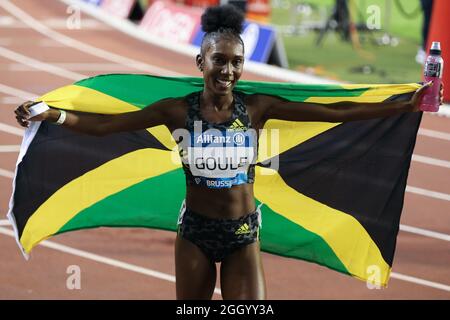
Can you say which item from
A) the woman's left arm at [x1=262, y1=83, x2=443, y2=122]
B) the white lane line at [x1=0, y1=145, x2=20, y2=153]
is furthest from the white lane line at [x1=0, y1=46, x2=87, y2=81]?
the woman's left arm at [x1=262, y1=83, x2=443, y2=122]

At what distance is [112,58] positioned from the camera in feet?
55.2

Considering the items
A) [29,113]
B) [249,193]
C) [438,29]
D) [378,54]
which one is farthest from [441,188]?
[378,54]

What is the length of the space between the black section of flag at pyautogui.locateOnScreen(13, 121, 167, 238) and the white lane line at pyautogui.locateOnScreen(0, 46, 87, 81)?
8.30 meters

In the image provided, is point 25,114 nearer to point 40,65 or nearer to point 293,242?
point 293,242

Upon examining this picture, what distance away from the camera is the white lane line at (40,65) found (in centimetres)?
1536

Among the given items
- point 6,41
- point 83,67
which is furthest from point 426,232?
point 6,41

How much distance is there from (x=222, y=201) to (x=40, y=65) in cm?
1093

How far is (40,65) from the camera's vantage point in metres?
16.0

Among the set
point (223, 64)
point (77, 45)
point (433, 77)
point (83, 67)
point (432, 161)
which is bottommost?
point (432, 161)

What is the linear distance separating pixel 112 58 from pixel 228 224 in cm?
1155

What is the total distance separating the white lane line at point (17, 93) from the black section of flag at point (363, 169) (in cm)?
769

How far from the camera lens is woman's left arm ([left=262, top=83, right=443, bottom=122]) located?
5.88 meters

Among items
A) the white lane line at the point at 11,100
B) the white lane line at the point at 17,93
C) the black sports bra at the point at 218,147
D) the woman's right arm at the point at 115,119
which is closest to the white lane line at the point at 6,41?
the white lane line at the point at 17,93

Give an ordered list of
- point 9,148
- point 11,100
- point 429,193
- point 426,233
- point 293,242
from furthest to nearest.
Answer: point 11,100, point 9,148, point 429,193, point 426,233, point 293,242
